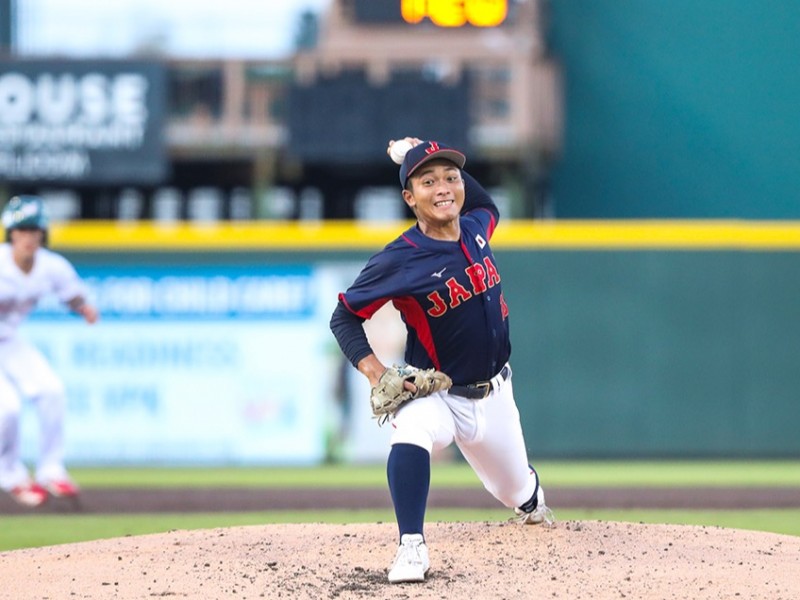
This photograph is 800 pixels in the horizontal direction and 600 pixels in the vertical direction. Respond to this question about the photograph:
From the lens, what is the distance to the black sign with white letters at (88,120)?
1591 cm

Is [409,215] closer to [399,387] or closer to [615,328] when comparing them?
[615,328]

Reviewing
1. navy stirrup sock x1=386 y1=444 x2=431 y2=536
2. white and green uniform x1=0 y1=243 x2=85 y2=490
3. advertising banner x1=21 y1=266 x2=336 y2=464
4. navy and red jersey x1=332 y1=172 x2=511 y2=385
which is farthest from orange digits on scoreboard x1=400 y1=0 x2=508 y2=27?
navy stirrup sock x1=386 y1=444 x2=431 y2=536

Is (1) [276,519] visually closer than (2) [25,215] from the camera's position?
Yes

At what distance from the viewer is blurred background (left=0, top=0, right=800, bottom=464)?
13.6m

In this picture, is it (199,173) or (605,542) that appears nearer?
(605,542)

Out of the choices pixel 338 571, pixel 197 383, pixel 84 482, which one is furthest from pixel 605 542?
pixel 197 383

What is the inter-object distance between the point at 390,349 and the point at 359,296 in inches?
307

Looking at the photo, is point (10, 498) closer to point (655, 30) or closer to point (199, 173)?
point (199, 173)

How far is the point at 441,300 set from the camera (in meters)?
5.43

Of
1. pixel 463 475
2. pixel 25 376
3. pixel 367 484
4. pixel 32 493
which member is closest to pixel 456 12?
pixel 463 475

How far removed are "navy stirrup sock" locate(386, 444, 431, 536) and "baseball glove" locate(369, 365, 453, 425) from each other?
0.15 m

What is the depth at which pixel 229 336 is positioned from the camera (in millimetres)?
13703

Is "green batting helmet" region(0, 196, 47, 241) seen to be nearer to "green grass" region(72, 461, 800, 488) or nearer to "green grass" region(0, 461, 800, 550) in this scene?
"green grass" region(0, 461, 800, 550)

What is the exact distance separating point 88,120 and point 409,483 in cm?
1154
